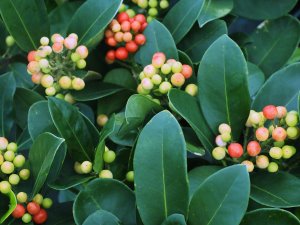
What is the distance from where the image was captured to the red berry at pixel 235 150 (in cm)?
107

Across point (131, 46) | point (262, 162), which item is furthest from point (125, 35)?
point (262, 162)

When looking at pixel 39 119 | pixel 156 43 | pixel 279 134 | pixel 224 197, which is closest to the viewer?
pixel 224 197

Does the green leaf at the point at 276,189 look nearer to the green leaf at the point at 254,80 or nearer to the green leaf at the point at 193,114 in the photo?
the green leaf at the point at 193,114

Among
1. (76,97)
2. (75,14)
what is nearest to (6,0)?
(75,14)

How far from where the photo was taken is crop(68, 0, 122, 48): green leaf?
49.5 inches

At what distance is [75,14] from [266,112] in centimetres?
54

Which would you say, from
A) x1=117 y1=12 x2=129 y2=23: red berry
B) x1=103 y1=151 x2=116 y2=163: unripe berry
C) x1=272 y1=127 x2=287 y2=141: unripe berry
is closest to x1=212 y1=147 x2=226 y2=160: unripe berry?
x1=272 y1=127 x2=287 y2=141: unripe berry

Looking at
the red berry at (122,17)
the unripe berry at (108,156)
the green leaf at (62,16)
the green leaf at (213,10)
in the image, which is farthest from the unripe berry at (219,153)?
the green leaf at (62,16)

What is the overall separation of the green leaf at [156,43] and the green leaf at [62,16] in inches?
8.7

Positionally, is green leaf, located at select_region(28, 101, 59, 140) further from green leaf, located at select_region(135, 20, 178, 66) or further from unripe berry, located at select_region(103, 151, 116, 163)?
green leaf, located at select_region(135, 20, 178, 66)

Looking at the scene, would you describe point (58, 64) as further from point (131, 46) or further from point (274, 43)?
point (274, 43)

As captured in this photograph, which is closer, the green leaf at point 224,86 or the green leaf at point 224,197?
the green leaf at point 224,197

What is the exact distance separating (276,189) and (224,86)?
9.1 inches

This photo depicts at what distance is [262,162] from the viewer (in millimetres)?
1067
